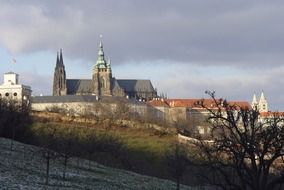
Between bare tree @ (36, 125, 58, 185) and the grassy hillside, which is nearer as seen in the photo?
the grassy hillside

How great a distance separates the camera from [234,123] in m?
29.2

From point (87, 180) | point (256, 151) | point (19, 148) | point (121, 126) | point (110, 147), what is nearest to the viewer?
point (256, 151)

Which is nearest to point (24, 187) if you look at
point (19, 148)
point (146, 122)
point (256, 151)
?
point (256, 151)

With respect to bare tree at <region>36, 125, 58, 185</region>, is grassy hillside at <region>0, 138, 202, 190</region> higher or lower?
lower

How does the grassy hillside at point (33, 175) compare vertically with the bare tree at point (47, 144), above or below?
below

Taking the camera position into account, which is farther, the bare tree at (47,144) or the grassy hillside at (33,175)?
the bare tree at (47,144)

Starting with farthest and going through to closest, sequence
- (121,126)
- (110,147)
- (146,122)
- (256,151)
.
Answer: (146,122) → (121,126) → (110,147) → (256,151)

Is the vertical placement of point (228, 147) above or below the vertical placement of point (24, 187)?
above

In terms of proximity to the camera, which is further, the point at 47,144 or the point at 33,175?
the point at 47,144

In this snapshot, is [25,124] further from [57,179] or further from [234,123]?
[234,123]

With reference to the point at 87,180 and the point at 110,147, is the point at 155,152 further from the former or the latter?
the point at 87,180

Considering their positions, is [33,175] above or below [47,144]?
below

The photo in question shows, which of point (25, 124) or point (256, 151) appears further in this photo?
point (25, 124)

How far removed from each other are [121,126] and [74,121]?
10.3m
